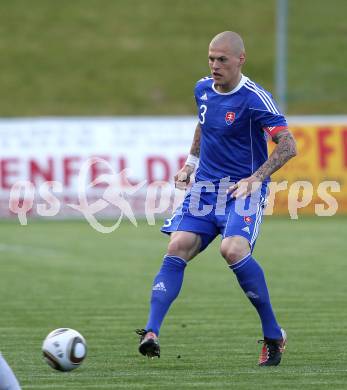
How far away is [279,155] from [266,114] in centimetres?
30

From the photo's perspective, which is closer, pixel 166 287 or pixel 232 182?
pixel 166 287

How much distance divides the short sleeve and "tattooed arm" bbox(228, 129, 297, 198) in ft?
0.18

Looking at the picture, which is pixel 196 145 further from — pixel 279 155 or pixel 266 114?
pixel 279 155

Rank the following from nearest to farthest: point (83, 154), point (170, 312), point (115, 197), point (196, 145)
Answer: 1. point (196, 145)
2. point (170, 312)
3. point (115, 197)
4. point (83, 154)

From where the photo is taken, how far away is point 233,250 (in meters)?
7.64

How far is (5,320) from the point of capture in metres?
10.2

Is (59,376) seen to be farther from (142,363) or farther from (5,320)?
(5,320)

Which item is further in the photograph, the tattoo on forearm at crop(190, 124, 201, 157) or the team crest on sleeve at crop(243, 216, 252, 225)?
the tattoo on forearm at crop(190, 124, 201, 157)

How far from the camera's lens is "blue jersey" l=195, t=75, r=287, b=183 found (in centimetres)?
784

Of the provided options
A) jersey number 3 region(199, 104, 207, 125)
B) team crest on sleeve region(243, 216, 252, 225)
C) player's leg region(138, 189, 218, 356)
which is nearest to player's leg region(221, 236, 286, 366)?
team crest on sleeve region(243, 216, 252, 225)

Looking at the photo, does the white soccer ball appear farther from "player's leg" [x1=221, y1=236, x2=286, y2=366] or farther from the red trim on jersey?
the red trim on jersey

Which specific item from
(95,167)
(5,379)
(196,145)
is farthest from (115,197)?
(5,379)

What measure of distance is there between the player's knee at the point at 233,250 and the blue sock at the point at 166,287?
13.5 inches

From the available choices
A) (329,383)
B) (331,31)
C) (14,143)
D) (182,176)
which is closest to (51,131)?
(14,143)
